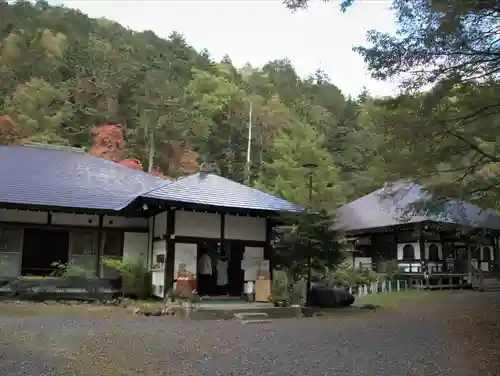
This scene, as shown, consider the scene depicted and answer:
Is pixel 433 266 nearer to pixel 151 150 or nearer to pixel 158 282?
pixel 158 282

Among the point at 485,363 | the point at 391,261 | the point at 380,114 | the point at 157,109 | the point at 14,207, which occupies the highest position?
the point at 157,109

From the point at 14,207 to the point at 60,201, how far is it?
1.22m

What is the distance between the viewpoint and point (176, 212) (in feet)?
43.9

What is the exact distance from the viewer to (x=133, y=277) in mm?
14102

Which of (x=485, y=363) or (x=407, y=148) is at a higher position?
(x=407, y=148)

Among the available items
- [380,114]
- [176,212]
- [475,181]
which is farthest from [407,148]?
[176,212]

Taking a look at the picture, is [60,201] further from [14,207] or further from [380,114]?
[380,114]

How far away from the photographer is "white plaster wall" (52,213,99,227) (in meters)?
15.0

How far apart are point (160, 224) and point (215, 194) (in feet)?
6.44

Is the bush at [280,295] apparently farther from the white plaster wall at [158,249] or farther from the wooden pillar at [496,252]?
the wooden pillar at [496,252]

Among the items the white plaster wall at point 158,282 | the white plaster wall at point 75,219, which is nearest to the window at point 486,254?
the white plaster wall at point 158,282

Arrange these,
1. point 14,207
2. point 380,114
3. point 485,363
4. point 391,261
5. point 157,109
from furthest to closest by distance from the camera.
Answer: point 157,109 < point 391,261 < point 14,207 < point 380,114 < point 485,363

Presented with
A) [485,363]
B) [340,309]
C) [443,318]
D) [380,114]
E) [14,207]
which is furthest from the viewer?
[14,207]

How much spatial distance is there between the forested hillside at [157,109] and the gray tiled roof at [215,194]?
796 centimetres
